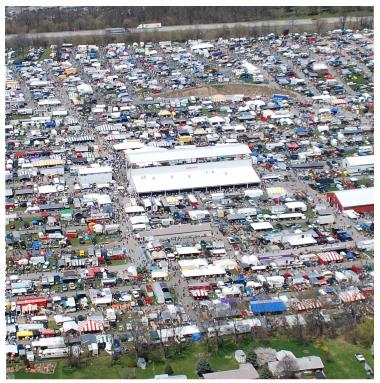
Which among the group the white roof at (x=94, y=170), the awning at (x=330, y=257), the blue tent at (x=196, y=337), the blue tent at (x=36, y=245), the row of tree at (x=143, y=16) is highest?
the row of tree at (x=143, y=16)

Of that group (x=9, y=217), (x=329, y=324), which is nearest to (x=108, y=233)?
(x=9, y=217)

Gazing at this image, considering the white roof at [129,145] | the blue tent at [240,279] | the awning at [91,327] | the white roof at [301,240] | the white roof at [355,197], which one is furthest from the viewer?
the white roof at [129,145]

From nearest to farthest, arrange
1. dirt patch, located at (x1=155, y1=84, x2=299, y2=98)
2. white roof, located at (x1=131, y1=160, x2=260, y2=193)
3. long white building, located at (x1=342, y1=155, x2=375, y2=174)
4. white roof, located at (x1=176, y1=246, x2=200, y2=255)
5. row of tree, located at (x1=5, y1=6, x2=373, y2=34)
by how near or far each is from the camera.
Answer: white roof, located at (x1=176, y1=246, x2=200, y2=255), white roof, located at (x1=131, y1=160, x2=260, y2=193), long white building, located at (x1=342, y1=155, x2=375, y2=174), dirt patch, located at (x1=155, y1=84, x2=299, y2=98), row of tree, located at (x1=5, y1=6, x2=373, y2=34)

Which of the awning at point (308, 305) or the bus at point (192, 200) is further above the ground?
the bus at point (192, 200)

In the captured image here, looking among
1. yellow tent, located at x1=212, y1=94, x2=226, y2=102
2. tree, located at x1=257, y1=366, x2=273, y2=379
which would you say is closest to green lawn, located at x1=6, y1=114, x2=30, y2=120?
yellow tent, located at x1=212, y1=94, x2=226, y2=102

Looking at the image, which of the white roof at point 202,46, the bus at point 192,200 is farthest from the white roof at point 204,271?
the white roof at point 202,46

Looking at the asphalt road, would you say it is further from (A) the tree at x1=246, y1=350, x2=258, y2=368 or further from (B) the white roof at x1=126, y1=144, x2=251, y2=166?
(A) the tree at x1=246, y1=350, x2=258, y2=368

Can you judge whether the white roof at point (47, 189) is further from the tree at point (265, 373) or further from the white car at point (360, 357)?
the white car at point (360, 357)
